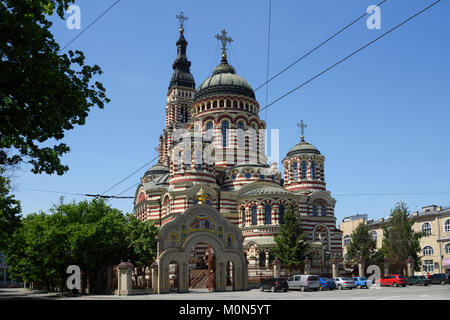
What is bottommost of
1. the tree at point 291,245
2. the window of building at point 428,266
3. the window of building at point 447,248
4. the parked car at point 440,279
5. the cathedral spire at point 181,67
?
the window of building at point 428,266

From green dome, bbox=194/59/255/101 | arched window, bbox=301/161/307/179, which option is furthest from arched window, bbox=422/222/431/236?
green dome, bbox=194/59/255/101

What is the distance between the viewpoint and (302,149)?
5581 cm

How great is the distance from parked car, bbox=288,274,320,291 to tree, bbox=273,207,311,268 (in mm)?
7270

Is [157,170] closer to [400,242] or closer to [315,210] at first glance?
[315,210]

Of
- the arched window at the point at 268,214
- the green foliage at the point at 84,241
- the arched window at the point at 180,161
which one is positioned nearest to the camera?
the green foliage at the point at 84,241

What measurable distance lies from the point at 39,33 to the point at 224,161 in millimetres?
42741

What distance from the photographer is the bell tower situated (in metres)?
73.2

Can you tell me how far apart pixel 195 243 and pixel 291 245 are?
11906 mm

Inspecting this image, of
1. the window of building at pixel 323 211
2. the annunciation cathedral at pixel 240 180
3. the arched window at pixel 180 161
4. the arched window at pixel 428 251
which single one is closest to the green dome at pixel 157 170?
the annunciation cathedral at pixel 240 180

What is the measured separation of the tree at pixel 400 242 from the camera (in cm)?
5081

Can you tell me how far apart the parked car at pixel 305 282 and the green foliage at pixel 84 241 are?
11186 millimetres

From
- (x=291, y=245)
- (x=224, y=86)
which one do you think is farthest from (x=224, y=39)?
(x=291, y=245)

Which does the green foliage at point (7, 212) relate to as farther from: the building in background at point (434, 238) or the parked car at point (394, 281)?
the building in background at point (434, 238)

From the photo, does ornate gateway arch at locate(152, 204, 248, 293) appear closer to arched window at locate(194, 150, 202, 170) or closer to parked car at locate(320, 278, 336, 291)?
parked car at locate(320, 278, 336, 291)
